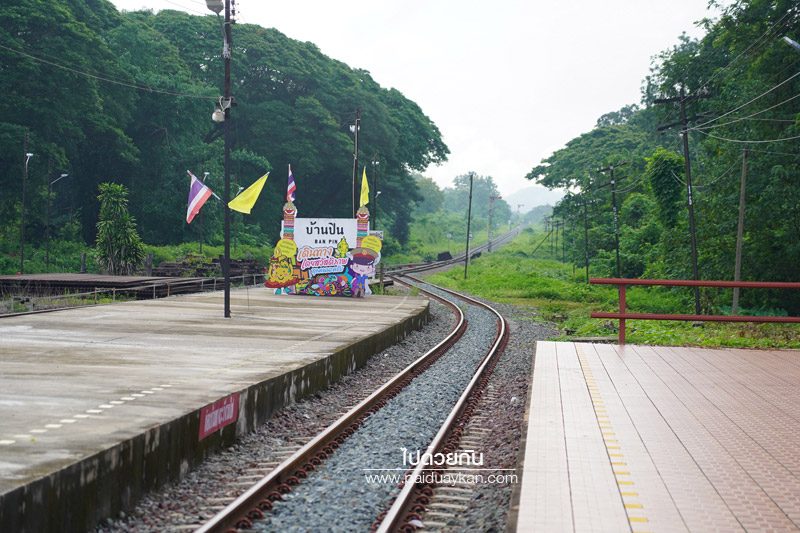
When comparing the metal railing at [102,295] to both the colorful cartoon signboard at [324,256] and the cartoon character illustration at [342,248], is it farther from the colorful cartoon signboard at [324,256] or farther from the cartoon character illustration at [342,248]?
the cartoon character illustration at [342,248]

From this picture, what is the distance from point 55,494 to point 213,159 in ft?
194

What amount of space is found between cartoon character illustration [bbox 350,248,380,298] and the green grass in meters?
6.71

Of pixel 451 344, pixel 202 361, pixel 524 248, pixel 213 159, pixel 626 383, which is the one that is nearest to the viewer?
pixel 626 383

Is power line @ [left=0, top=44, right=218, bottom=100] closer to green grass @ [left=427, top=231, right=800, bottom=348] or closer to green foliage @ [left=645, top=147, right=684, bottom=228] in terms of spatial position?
green grass @ [left=427, top=231, right=800, bottom=348]

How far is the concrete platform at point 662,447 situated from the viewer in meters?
5.68

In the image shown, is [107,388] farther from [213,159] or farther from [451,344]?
[213,159]

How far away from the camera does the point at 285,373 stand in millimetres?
11391

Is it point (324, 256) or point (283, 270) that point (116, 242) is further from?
point (324, 256)

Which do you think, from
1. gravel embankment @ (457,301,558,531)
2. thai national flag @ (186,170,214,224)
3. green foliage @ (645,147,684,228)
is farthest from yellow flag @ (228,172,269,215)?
green foliage @ (645,147,684,228)

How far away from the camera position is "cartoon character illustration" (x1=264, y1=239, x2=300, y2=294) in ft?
101

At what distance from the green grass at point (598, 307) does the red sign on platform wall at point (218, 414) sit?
9294mm

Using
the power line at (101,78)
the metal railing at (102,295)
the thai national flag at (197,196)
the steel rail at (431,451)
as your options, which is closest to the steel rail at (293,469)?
the steel rail at (431,451)

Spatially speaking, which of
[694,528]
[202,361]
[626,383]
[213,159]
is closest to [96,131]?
[213,159]

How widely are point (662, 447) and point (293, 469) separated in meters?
3.61
